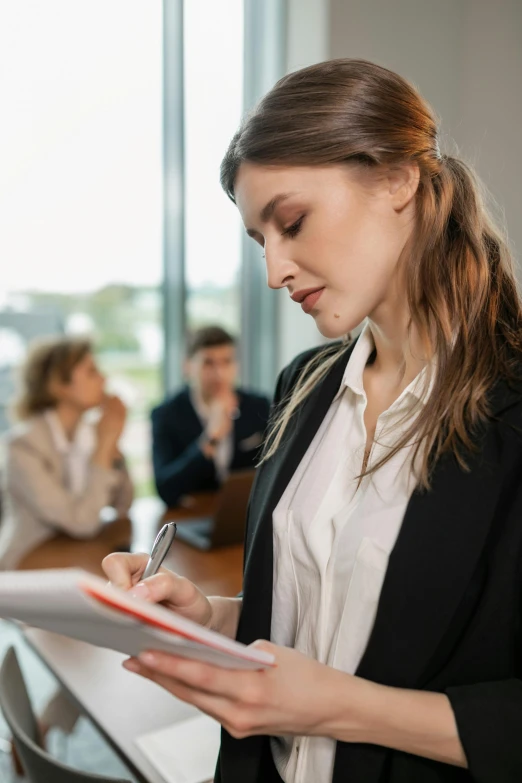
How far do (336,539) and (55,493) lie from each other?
5.61ft

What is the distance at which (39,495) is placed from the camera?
96.0 inches

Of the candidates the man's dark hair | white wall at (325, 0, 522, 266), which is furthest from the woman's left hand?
white wall at (325, 0, 522, 266)

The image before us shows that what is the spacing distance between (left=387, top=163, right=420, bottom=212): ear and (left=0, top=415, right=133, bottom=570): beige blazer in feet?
5.61

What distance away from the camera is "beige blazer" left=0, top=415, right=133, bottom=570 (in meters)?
2.36

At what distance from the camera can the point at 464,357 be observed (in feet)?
3.00

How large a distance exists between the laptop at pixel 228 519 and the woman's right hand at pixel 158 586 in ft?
3.61

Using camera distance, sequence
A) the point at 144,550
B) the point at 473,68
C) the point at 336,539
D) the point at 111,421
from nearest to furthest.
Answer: the point at 336,539
the point at 144,550
the point at 111,421
the point at 473,68

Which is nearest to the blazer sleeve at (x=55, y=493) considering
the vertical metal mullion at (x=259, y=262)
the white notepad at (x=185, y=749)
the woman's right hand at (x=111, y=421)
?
the woman's right hand at (x=111, y=421)

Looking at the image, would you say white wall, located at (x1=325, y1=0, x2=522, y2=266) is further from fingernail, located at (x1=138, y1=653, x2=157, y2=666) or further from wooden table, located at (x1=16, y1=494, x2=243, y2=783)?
fingernail, located at (x1=138, y1=653, x2=157, y2=666)

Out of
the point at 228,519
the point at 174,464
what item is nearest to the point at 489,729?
the point at 228,519

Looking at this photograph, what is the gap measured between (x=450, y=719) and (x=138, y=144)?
3.65 m

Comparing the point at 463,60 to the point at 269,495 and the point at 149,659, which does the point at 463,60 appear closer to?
the point at 269,495

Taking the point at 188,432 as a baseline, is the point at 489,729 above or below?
above

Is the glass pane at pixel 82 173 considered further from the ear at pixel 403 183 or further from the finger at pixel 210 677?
the finger at pixel 210 677
